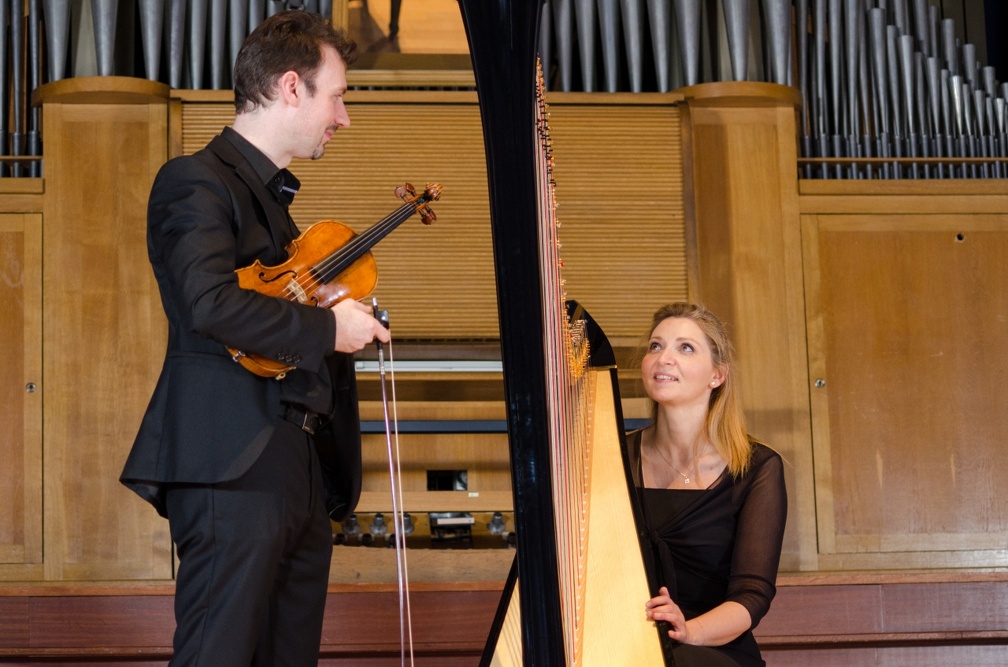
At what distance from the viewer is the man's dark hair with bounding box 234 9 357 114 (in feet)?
8.07

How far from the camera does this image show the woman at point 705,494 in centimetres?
265

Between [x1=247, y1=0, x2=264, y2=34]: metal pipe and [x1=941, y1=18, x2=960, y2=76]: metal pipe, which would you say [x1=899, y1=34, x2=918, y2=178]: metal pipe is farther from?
[x1=247, y1=0, x2=264, y2=34]: metal pipe

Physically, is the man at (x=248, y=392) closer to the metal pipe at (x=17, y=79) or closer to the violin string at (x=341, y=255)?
the violin string at (x=341, y=255)

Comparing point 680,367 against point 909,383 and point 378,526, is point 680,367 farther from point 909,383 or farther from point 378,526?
point 909,383

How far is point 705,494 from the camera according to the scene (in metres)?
2.88

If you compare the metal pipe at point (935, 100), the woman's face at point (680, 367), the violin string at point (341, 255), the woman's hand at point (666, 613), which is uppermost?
the metal pipe at point (935, 100)

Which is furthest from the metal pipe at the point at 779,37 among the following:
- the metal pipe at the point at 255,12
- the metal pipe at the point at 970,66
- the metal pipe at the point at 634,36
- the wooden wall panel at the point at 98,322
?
the wooden wall panel at the point at 98,322

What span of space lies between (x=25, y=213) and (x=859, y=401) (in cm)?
331

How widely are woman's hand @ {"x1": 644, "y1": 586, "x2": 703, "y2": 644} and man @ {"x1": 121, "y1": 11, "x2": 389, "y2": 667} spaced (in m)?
0.68

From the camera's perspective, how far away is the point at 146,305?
14.8ft

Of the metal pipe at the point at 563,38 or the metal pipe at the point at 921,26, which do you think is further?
the metal pipe at the point at 921,26

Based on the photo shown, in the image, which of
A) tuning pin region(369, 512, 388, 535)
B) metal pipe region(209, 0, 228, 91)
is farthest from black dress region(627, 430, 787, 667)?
metal pipe region(209, 0, 228, 91)

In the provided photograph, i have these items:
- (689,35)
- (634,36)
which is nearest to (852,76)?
(689,35)

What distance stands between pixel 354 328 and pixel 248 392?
235 millimetres
